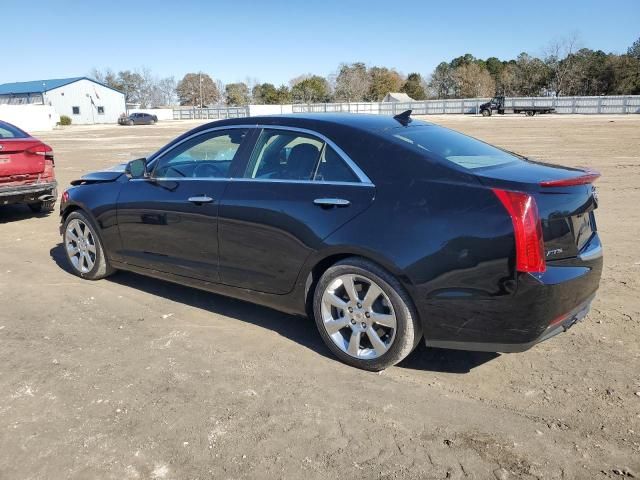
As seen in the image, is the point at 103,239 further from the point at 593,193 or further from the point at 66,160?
the point at 66,160

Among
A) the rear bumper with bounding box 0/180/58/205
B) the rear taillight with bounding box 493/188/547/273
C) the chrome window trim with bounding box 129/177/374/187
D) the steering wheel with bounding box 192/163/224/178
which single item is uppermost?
the steering wheel with bounding box 192/163/224/178

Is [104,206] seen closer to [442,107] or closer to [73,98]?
[442,107]

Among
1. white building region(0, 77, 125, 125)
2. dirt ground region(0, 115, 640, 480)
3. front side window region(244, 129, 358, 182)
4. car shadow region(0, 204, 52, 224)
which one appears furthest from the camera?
white building region(0, 77, 125, 125)

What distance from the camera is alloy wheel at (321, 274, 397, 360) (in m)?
3.67

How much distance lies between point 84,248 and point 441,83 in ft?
369

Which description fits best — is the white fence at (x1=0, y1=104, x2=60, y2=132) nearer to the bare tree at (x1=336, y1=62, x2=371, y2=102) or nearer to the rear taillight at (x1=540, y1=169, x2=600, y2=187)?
the rear taillight at (x1=540, y1=169, x2=600, y2=187)

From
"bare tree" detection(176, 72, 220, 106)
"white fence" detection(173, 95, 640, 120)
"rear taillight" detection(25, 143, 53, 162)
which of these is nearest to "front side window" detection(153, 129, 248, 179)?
"rear taillight" detection(25, 143, 53, 162)

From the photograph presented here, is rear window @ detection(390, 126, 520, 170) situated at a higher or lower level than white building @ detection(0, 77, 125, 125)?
lower

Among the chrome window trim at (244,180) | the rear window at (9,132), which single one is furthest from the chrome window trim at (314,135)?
the rear window at (9,132)

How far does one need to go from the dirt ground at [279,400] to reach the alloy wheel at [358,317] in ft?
0.62

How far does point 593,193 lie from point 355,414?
2149mm

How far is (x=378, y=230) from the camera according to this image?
3.57 metres

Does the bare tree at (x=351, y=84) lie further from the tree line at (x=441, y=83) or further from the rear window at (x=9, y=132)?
the rear window at (x=9, y=132)

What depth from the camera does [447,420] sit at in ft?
10.6
